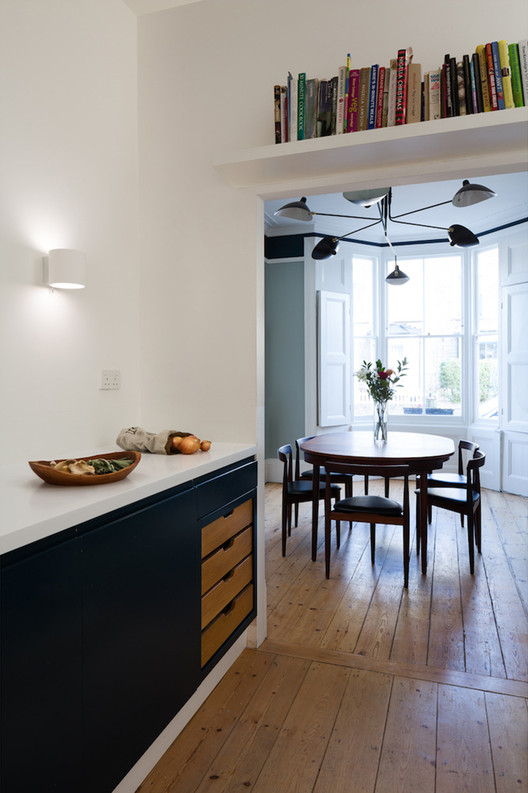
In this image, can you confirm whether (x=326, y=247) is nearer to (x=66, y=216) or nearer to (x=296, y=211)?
(x=296, y=211)

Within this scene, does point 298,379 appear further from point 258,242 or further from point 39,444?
point 39,444

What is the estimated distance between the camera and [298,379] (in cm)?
611

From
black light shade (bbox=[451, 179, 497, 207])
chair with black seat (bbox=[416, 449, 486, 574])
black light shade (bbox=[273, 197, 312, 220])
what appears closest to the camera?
black light shade (bbox=[451, 179, 497, 207])

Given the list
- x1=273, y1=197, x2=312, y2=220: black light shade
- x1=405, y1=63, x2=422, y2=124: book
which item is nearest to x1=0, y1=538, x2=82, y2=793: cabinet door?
x1=405, y1=63, x2=422, y2=124: book

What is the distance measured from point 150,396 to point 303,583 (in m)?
1.57

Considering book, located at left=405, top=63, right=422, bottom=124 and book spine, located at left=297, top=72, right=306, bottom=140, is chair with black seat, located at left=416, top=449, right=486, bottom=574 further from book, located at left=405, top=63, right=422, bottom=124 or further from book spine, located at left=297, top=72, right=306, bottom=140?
book spine, located at left=297, top=72, right=306, bottom=140

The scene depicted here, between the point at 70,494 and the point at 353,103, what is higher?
the point at 353,103

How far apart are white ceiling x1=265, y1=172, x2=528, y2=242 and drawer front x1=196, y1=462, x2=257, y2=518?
3.13 m

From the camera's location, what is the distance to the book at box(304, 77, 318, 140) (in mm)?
2199

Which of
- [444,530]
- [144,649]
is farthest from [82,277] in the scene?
[444,530]

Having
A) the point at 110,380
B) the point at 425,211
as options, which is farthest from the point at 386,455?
the point at 425,211

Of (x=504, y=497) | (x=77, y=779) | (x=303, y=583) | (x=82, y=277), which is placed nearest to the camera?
(x=77, y=779)

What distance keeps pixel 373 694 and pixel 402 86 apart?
2434 millimetres

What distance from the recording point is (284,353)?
6.16 meters
